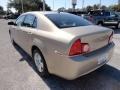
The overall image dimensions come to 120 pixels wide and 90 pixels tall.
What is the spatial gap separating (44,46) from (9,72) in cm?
150

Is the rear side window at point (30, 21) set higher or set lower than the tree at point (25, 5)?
lower

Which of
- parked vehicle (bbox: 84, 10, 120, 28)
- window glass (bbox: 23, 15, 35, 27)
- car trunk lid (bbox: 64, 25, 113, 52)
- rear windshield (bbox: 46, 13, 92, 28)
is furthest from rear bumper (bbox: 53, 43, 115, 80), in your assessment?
parked vehicle (bbox: 84, 10, 120, 28)

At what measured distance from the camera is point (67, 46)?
3150 millimetres

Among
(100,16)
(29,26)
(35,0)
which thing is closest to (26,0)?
(35,0)

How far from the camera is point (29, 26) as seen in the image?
15.8ft

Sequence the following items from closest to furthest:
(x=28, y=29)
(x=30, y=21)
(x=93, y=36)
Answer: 1. (x=93, y=36)
2. (x=28, y=29)
3. (x=30, y=21)

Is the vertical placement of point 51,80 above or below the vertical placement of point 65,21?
below

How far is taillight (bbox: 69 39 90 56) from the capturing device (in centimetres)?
318

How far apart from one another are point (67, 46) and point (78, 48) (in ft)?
0.74

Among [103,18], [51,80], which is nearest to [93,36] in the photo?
[51,80]

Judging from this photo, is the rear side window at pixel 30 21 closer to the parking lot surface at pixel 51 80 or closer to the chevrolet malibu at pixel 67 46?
the chevrolet malibu at pixel 67 46

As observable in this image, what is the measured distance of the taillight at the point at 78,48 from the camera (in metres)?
3.18

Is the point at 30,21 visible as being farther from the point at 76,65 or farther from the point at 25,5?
the point at 25,5

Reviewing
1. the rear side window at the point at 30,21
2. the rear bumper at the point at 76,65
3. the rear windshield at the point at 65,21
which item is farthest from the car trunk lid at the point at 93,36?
the rear side window at the point at 30,21
